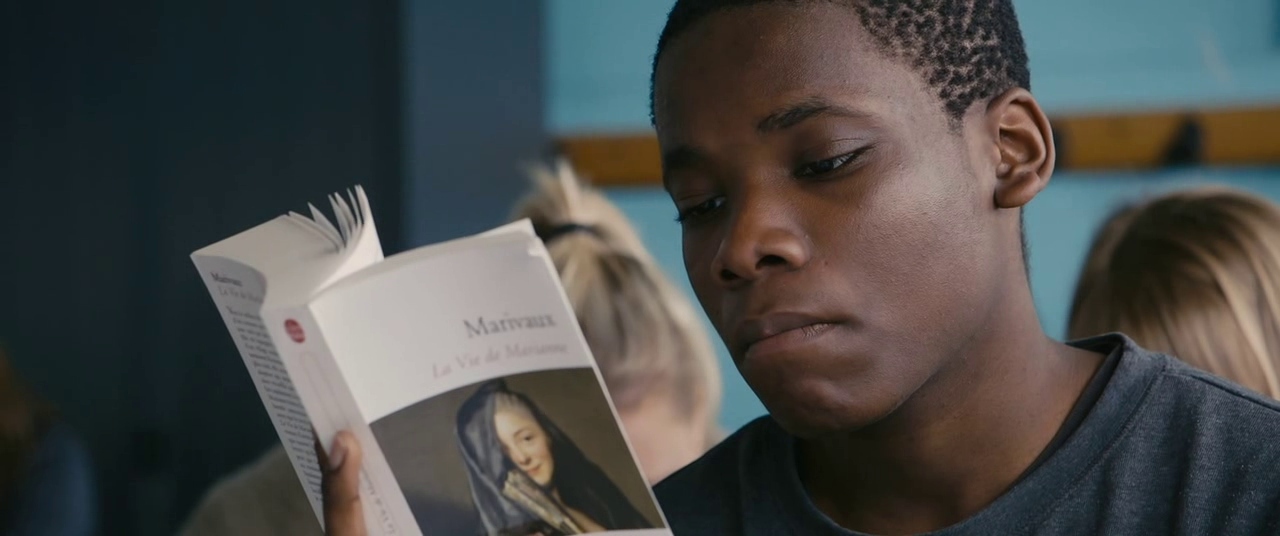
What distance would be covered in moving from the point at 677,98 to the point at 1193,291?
862mm

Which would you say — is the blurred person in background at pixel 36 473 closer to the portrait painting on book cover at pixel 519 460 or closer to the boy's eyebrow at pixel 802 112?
the portrait painting on book cover at pixel 519 460

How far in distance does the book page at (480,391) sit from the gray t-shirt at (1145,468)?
25 centimetres

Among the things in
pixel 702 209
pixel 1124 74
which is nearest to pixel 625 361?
pixel 702 209

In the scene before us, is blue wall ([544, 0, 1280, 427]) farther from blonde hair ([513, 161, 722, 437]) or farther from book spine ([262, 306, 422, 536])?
book spine ([262, 306, 422, 536])

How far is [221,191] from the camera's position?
3.01 m

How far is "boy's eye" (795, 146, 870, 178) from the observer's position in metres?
1.03

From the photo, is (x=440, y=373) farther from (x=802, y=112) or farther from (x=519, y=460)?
(x=802, y=112)

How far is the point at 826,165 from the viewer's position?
1035 mm

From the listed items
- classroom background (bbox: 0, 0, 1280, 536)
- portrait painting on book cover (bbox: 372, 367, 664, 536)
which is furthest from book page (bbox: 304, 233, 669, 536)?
classroom background (bbox: 0, 0, 1280, 536)

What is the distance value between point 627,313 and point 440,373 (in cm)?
118

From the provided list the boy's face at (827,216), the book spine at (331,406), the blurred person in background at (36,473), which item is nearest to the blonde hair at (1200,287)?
the boy's face at (827,216)

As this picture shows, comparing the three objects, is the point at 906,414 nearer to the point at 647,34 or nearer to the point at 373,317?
the point at 373,317

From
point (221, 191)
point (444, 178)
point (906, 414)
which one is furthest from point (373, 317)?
point (221, 191)

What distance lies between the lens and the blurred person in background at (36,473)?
9.23ft
